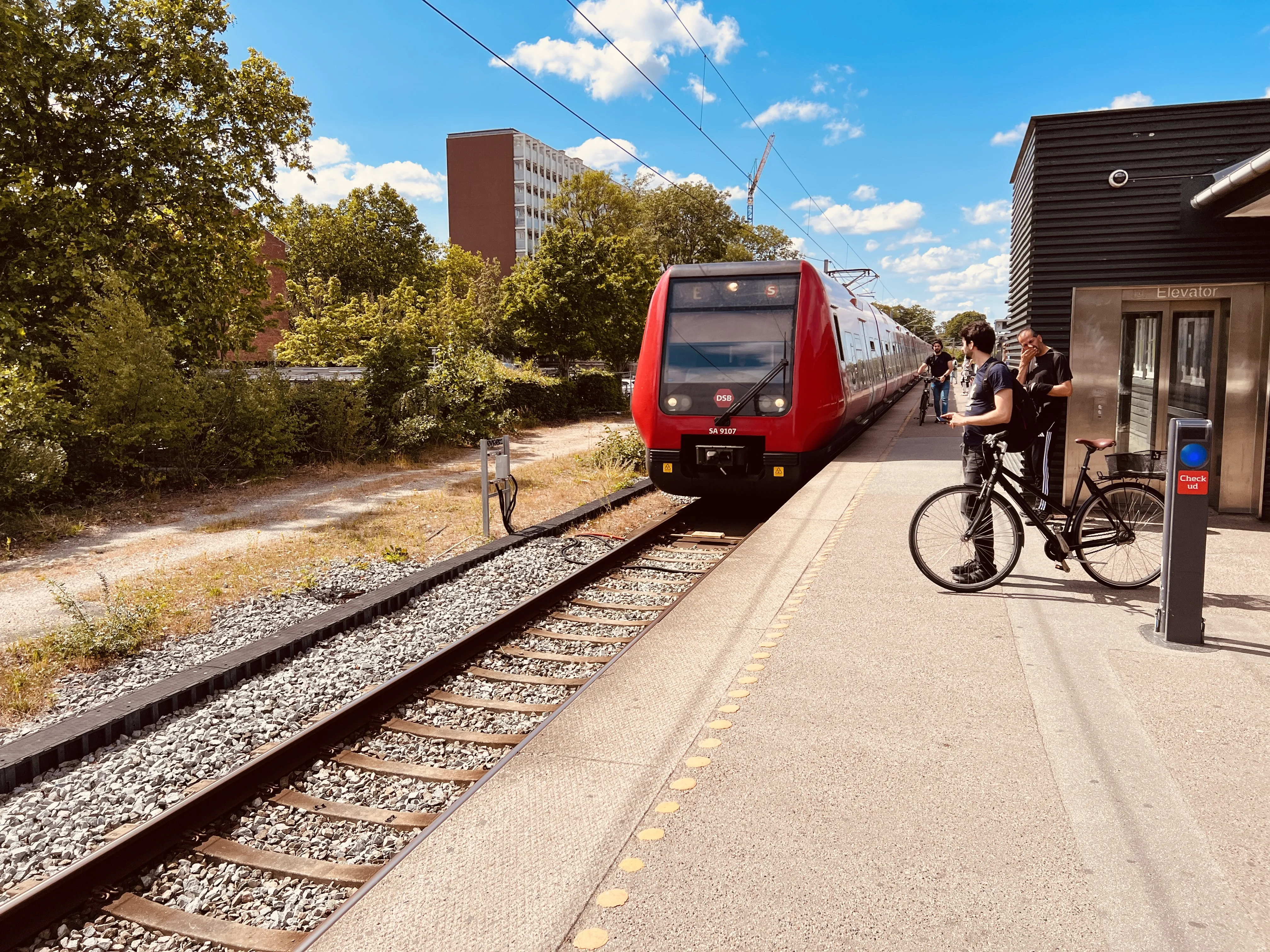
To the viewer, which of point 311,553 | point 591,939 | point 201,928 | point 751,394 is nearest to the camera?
point 591,939

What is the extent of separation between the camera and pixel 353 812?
12.6 feet

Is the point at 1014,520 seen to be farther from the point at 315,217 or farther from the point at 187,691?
the point at 315,217

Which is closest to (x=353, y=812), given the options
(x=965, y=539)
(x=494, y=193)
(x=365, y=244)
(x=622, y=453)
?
(x=965, y=539)

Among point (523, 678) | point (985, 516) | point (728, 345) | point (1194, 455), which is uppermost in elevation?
point (728, 345)

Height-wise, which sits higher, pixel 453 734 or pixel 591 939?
pixel 591 939

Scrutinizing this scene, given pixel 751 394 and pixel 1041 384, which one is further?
pixel 751 394

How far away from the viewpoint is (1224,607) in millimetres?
5504

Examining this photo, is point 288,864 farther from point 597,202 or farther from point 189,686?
point 597,202

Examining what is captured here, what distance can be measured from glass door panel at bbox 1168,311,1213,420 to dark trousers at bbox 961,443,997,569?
12.3 ft

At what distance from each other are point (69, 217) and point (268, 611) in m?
9.79

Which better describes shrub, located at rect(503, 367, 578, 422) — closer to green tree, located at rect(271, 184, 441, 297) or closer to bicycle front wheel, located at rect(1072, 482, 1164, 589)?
bicycle front wheel, located at rect(1072, 482, 1164, 589)

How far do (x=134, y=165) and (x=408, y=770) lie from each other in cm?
1387

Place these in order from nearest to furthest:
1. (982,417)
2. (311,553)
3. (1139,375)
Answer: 1. (982,417)
2. (1139,375)
3. (311,553)

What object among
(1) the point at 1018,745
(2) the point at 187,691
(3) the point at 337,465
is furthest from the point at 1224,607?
(3) the point at 337,465
